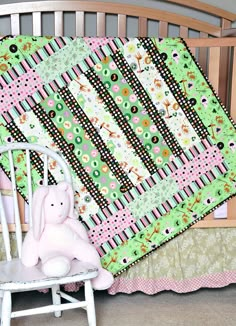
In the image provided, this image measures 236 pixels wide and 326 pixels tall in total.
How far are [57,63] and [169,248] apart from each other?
2.65 feet

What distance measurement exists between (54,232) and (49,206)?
3.4 inches

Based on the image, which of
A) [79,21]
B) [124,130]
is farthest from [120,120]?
[79,21]

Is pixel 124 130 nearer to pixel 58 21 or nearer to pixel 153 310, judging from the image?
pixel 153 310

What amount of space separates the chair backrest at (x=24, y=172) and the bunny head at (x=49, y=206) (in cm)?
10

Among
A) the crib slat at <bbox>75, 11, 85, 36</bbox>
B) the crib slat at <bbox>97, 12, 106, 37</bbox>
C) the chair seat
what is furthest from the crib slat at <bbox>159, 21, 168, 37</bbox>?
the chair seat

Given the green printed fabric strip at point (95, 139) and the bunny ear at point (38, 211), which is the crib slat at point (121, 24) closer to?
the green printed fabric strip at point (95, 139)

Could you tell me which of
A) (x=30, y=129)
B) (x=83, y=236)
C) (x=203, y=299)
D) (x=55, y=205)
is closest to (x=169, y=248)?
(x=203, y=299)

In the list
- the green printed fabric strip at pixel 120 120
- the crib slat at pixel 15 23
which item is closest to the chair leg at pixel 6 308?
the green printed fabric strip at pixel 120 120

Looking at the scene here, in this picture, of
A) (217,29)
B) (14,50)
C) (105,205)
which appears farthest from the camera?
(217,29)

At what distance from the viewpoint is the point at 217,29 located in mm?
2490

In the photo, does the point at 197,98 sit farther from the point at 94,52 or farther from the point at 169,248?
the point at 169,248

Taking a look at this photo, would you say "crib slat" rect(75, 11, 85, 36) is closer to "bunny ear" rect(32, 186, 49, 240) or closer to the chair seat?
"bunny ear" rect(32, 186, 49, 240)

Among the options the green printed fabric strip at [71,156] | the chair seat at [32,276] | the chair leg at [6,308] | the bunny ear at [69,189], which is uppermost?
the green printed fabric strip at [71,156]

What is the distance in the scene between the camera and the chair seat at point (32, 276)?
52.2 inches
